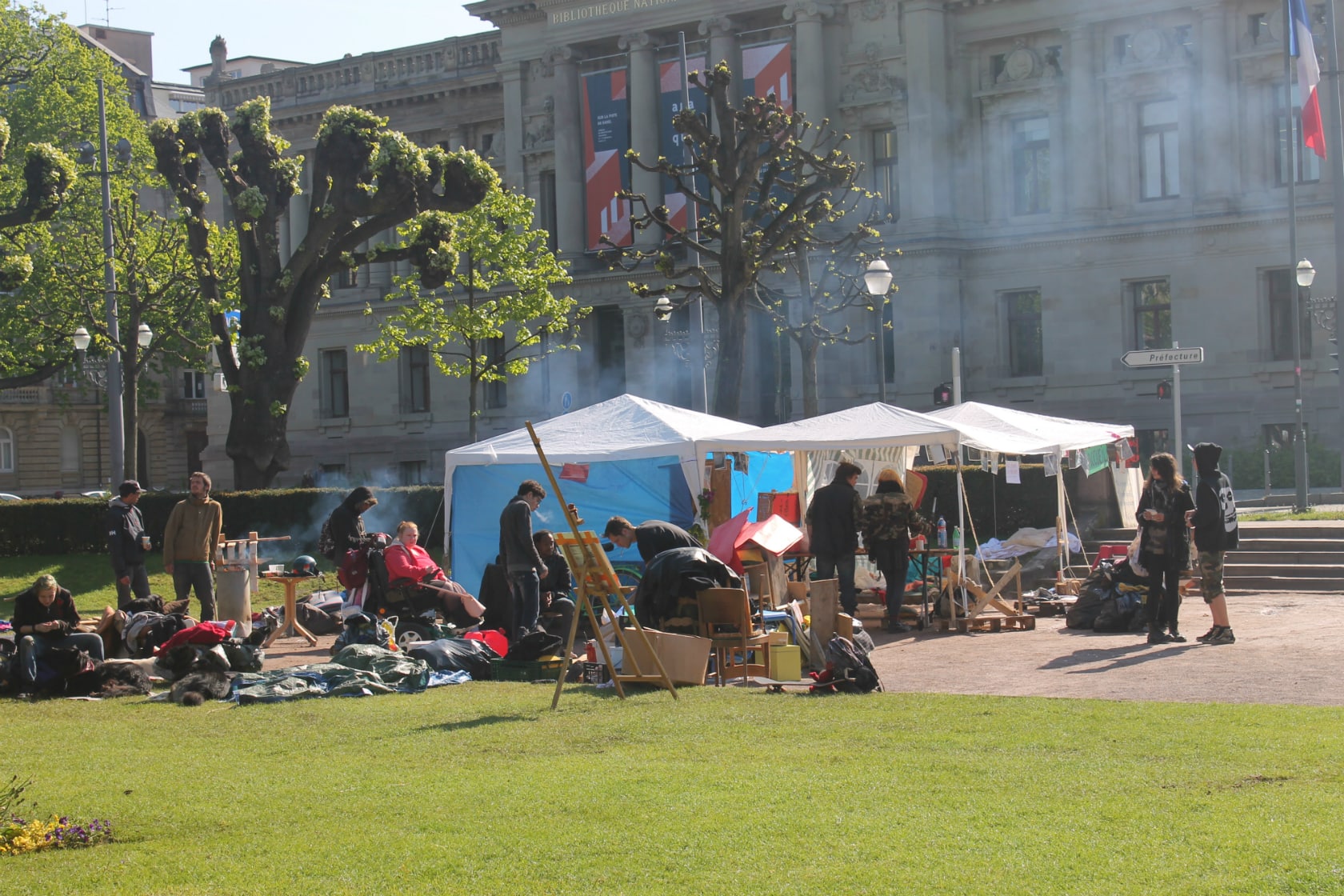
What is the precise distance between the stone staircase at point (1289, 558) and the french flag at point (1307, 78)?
8783mm

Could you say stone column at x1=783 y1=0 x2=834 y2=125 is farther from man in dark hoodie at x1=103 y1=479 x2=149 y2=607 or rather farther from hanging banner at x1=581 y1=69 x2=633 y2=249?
man in dark hoodie at x1=103 y1=479 x2=149 y2=607

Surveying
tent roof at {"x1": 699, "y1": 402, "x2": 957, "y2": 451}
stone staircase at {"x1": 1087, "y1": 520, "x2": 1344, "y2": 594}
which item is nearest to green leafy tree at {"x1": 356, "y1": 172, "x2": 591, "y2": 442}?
stone staircase at {"x1": 1087, "y1": 520, "x2": 1344, "y2": 594}

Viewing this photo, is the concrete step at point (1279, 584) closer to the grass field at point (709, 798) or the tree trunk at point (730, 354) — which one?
the tree trunk at point (730, 354)

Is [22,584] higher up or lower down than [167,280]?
lower down

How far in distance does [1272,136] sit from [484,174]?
24526 millimetres

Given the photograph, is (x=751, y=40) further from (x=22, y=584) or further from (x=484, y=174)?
(x=22, y=584)

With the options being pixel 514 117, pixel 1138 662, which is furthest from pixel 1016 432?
pixel 514 117

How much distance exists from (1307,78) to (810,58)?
2057cm

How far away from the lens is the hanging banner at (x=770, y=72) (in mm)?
45688

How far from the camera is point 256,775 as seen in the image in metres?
8.58

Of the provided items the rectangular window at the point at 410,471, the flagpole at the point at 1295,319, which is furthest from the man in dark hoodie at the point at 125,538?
the rectangular window at the point at 410,471

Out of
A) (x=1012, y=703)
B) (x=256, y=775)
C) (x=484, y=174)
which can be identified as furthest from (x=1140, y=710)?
(x=484, y=174)

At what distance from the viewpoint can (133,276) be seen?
40.3 metres

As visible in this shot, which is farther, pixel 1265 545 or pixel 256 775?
pixel 1265 545
